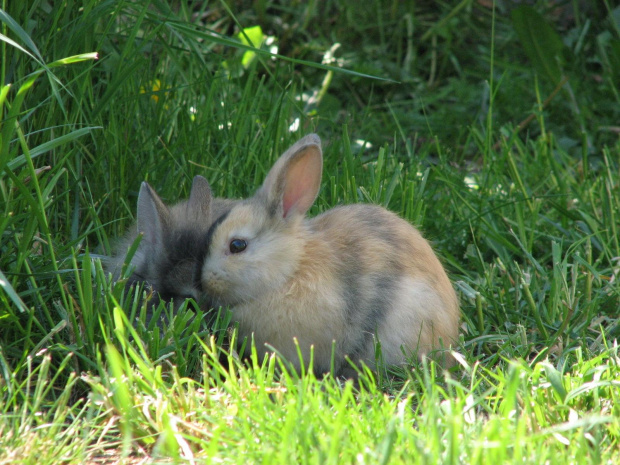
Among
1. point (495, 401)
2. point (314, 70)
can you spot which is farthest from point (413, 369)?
point (314, 70)

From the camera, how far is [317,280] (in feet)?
11.3

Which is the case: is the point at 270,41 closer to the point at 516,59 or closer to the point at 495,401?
the point at 516,59

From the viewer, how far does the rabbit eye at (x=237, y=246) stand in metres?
3.34

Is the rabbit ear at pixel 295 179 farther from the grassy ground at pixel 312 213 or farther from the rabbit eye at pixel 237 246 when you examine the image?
the grassy ground at pixel 312 213

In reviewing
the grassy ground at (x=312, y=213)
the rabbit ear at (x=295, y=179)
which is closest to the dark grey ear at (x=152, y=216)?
the grassy ground at (x=312, y=213)

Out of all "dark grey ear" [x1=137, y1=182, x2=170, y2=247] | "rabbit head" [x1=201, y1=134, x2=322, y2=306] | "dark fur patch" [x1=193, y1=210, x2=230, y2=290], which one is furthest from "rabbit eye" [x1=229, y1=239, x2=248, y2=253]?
"dark grey ear" [x1=137, y1=182, x2=170, y2=247]

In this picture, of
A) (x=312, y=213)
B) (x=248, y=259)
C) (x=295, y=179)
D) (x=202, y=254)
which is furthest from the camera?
(x=312, y=213)

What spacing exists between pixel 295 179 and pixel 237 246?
18.5 inches

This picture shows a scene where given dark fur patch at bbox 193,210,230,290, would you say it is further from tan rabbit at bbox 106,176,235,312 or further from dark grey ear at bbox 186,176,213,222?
dark grey ear at bbox 186,176,213,222

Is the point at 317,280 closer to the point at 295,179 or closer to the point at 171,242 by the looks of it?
the point at 295,179

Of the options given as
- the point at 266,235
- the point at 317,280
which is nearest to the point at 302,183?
the point at 266,235

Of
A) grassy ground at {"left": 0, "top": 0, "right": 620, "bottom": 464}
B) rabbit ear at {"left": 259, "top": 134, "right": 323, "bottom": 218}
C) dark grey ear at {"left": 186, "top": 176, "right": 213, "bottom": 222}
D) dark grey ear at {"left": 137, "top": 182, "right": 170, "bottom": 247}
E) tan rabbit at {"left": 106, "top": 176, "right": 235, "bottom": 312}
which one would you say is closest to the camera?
grassy ground at {"left": 0, "top": 0, "right": 620, "bottom": 464}

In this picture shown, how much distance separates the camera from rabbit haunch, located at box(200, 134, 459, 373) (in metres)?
3.36

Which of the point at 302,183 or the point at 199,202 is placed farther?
the point at 302,183
